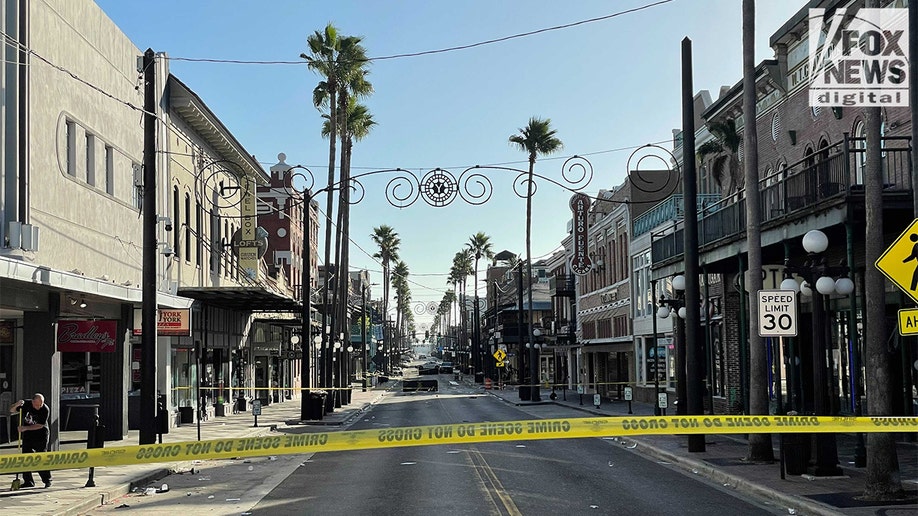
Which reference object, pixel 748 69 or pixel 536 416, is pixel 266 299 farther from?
pixel 748 69

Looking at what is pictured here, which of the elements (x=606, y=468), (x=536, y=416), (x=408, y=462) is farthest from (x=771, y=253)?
(x=536, y=416)

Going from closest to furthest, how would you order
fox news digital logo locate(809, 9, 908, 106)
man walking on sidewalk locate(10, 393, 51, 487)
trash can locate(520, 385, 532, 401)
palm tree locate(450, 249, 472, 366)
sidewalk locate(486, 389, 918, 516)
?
sidewalk locate(486, 389, 918, 516) < man walking on sidewalk locate(10, 393, 51, 487) < fox news digital logo locate(809, 9, 908, 106) < trash can locate(520, 385, 532, 401) < palm tree locate(450, 249, 472, 366)

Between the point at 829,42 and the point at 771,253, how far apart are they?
17.8 feet

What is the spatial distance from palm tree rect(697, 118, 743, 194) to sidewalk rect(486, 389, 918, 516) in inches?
475

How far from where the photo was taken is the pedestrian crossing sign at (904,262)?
35.9 ft

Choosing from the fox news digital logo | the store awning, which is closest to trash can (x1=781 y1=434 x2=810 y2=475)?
the fox news digital logo

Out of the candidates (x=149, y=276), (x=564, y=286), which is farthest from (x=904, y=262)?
(x=564, y=286)

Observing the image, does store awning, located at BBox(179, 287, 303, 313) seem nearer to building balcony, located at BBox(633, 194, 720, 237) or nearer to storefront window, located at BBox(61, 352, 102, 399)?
storefront window, located at BBox(61, 352, 102, 399)

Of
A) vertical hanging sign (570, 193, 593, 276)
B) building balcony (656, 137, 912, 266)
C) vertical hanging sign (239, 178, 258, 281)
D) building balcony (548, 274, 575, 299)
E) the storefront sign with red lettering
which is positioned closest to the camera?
building balcony (656, 137, 912, 266)

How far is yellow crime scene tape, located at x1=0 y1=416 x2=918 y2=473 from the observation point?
11.5 metres

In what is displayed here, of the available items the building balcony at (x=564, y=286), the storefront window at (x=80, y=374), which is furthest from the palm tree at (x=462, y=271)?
the storefront window at (x=80, y=374)

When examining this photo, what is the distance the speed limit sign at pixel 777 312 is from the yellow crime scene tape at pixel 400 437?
2426mm

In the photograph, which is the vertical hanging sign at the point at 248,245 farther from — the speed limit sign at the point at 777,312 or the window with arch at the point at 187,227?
the speed limit sign at the point at 777,312

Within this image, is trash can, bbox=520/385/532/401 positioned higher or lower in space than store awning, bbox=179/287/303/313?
lower
